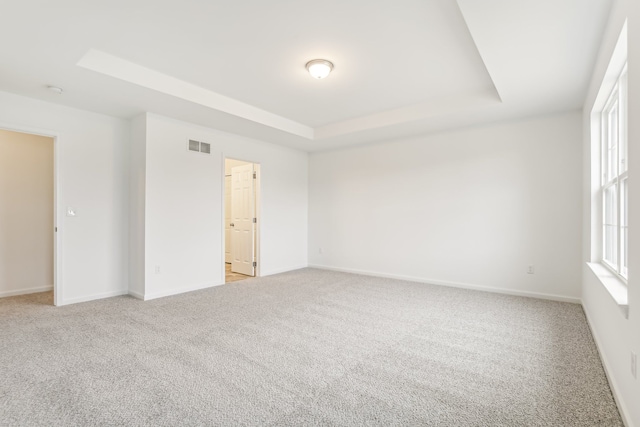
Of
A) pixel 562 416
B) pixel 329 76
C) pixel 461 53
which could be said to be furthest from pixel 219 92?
pixel 562 416

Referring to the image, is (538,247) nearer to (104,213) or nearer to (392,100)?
(392,100)

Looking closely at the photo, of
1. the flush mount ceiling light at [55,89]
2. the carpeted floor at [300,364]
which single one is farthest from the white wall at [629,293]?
the flush mount ceiling light at [55,89]

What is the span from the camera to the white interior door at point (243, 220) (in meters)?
6.06

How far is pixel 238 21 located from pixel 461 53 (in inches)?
81.6

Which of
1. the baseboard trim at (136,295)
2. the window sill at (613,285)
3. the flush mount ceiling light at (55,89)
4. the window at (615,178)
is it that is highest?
the flush mount ceiling light at (55,89)

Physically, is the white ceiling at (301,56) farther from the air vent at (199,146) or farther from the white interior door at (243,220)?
the white interior door at (243,220)

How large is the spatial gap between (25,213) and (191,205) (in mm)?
2386

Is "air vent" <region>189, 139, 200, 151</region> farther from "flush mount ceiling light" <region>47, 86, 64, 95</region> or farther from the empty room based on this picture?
"flush mount ceiling light" <region>47, 86, 64, 95</region>

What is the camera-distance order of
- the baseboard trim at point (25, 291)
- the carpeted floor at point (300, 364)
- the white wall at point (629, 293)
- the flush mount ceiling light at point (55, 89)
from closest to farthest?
the white wall at point (629, 293) → the carpeted floor at point (300, 364) → the flush mount ceiling light at point (55, 89) → the baseboard trim at point (25, 291)

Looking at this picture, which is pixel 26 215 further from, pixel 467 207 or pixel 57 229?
pixel 467 207

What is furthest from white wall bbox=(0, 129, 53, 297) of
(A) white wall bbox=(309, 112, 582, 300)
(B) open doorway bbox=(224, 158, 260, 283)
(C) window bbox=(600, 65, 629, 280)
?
(C) window bbox=(600, 65, 629, 280)

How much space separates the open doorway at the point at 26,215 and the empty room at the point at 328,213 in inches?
1.0

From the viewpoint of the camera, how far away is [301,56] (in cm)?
313

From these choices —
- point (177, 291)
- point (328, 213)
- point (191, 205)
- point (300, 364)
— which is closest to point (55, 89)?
point (191, 205)
